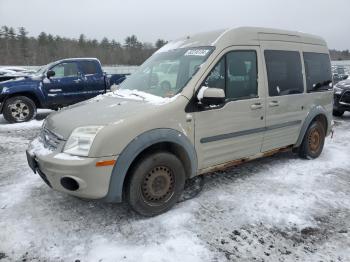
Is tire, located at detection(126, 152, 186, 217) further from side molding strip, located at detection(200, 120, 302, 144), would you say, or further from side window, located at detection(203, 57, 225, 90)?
side window, located at detection(203, 57, 225, 90)

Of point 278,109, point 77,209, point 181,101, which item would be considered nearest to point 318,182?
point 278,109

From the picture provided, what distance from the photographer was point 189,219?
12.1 feet

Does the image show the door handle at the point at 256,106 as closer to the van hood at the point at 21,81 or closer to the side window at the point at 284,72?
the side window at the point at 284,72

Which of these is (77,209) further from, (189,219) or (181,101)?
(181,101)

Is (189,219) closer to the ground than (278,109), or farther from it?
closer to the ground

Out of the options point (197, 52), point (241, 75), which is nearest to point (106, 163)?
point (197, 52)

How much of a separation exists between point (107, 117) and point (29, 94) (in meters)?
7.40

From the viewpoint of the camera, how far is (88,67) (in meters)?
10.6

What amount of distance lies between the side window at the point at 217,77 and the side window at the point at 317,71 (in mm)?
2020

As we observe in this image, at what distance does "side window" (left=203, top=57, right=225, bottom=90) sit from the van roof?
27 cm

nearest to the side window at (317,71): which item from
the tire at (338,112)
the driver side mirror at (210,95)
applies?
the driver side mirror at (210,95)

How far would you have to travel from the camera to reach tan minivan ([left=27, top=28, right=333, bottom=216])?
331cm

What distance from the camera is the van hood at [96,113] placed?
342cm

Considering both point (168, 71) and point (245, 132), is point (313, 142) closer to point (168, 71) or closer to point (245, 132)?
point (245, 132)
